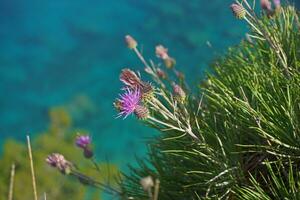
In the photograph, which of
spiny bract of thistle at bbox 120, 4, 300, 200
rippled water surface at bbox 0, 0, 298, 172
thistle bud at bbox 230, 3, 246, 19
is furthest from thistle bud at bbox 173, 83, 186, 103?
rippled water surface at bbox 0, 0, 298, 172

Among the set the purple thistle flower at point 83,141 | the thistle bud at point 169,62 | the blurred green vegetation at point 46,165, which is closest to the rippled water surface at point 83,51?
the blurred green vegetation at point 46,165

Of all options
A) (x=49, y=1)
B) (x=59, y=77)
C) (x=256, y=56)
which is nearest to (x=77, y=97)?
(x=59, y=77)

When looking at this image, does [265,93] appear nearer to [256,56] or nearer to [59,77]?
[256,56]

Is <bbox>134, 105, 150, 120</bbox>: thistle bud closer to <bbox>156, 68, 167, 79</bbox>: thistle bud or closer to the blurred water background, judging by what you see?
<bbox>156, 68, 167, 79</bbox>: thistle bud

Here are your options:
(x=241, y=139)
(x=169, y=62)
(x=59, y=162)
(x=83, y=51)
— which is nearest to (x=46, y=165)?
(x=83, y=51)

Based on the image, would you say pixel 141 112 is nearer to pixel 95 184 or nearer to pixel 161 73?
pixel 95 184

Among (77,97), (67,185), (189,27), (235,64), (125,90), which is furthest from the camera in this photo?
(77,97)

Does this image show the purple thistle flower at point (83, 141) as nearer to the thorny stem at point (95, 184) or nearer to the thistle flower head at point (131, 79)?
the thorny stem at point (95, 184)
